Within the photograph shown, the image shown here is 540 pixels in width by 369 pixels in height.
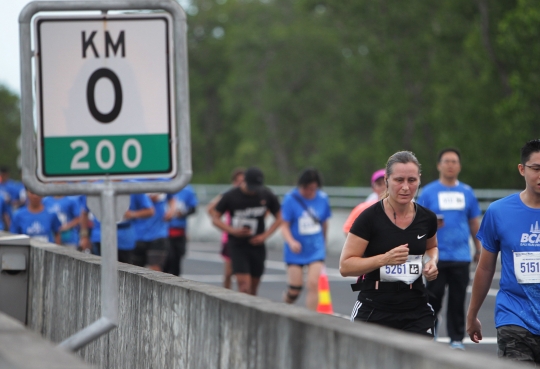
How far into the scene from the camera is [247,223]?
1426 cm

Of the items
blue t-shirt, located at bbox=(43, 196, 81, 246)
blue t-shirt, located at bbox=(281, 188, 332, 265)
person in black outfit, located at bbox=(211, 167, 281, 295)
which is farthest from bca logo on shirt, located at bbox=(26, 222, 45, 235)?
blue t-shirt, located at bbox=(281, 188, 332, 265)

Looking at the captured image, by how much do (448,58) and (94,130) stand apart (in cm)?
5226

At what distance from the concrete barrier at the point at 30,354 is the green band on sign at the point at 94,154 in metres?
0.84

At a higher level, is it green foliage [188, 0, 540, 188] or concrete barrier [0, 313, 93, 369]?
green foliage [188, 0, 540, 188]

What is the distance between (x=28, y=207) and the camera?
1450cm

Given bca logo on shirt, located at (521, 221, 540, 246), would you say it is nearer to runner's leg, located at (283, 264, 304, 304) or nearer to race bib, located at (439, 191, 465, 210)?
race bib, located at (439, 191, 465, 210)

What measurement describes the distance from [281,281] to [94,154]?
14755 mm

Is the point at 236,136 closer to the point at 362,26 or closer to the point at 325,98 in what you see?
the point at 325,98

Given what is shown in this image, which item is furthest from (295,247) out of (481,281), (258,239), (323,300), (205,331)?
(205,331)

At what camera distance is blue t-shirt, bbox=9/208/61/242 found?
46.6ft

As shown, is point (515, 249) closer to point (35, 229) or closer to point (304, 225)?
point (304, 225)

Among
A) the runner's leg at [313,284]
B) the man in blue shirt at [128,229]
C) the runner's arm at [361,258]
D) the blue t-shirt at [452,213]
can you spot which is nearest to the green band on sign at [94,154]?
the runner's arm at [361,258]

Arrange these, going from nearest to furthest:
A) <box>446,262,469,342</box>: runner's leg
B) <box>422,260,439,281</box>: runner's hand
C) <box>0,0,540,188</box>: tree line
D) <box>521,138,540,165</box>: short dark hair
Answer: <box>521,138,540,165</box>: short dark hair < <box>422,260,439,281</box>: runner's hand < <box>446,262,469,342</box>: runner's leg < <box>0,0,540,188</box>: tree line

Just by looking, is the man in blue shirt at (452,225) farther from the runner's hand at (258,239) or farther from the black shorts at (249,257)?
the black shorts at (249,257)
